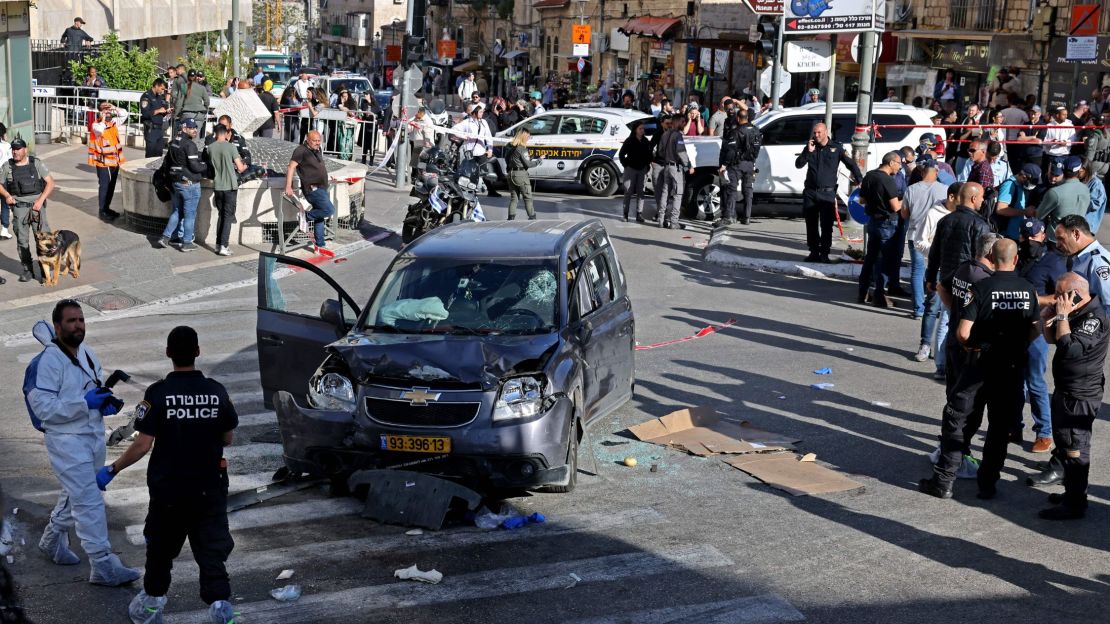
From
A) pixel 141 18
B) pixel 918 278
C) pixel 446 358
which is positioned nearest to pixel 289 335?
pixel 446 358

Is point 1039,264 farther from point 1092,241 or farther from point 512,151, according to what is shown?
point 512,151

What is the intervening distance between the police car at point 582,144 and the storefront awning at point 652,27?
78.9ft

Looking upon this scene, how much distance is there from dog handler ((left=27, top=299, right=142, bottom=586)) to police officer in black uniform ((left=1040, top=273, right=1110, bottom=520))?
5.75 meters

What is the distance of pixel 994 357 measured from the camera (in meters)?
8.35

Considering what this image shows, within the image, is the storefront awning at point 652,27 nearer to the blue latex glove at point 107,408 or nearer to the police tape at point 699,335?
the police tape at point 699,335

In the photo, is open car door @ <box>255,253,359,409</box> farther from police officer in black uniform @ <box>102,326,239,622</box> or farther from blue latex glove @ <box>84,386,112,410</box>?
police officer in black uniform @ <box>102,326,239,622</box>

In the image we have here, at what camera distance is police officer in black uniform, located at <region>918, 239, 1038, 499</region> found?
8.30 meters

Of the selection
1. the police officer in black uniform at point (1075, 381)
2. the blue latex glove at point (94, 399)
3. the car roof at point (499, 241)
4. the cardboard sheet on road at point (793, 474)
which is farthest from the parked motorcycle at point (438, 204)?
the blue latex glove at point (94, 399)

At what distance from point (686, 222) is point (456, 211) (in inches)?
181

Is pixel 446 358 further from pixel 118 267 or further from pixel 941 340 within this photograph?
pixel 118 267

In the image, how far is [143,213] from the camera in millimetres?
19484

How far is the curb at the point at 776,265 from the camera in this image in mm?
17266

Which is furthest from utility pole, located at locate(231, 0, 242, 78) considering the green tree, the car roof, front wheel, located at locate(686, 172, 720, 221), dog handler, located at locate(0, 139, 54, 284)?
the car roof

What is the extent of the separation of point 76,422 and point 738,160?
1496cm
